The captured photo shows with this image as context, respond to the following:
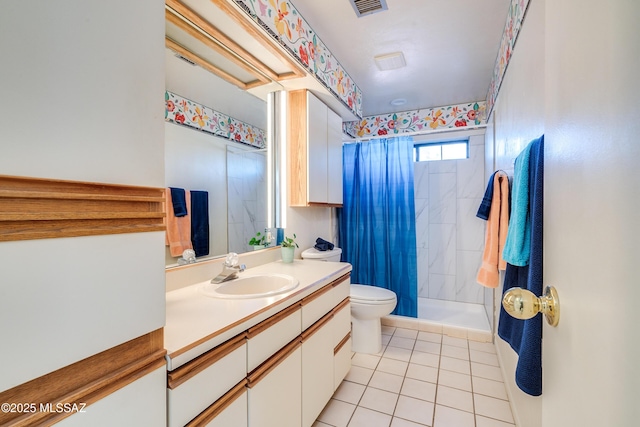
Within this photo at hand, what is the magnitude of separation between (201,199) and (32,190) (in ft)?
3.11

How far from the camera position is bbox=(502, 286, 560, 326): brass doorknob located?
0.55 m

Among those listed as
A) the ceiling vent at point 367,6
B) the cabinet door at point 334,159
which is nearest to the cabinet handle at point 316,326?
the cabinet door at point 334,159

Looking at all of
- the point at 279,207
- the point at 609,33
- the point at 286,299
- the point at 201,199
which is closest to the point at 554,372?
the point at 609,33

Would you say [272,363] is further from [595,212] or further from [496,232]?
[496,232]

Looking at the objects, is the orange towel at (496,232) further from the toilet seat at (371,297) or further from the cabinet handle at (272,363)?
the cabinet handle at (272,363)

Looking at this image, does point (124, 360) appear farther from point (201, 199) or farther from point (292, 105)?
point (292, 105)

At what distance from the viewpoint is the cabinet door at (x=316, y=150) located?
2043mm

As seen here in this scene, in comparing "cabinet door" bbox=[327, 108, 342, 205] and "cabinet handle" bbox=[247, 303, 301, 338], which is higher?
"cabinet door" bbox=[327, 108, 342, 205]

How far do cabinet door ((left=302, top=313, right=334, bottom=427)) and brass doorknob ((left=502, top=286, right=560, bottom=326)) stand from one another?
0.97m

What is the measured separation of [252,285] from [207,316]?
556mm

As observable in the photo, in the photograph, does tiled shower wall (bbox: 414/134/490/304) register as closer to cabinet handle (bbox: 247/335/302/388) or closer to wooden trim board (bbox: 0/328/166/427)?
cabinet handle (bbox: 247/335/302/388)

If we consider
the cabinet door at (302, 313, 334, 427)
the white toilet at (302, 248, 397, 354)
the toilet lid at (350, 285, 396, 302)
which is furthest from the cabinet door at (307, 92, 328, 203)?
the cabinet door at (302, 313, 334, 427)

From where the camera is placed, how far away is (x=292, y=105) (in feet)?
6.71

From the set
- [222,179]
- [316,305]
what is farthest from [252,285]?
[222,179]
